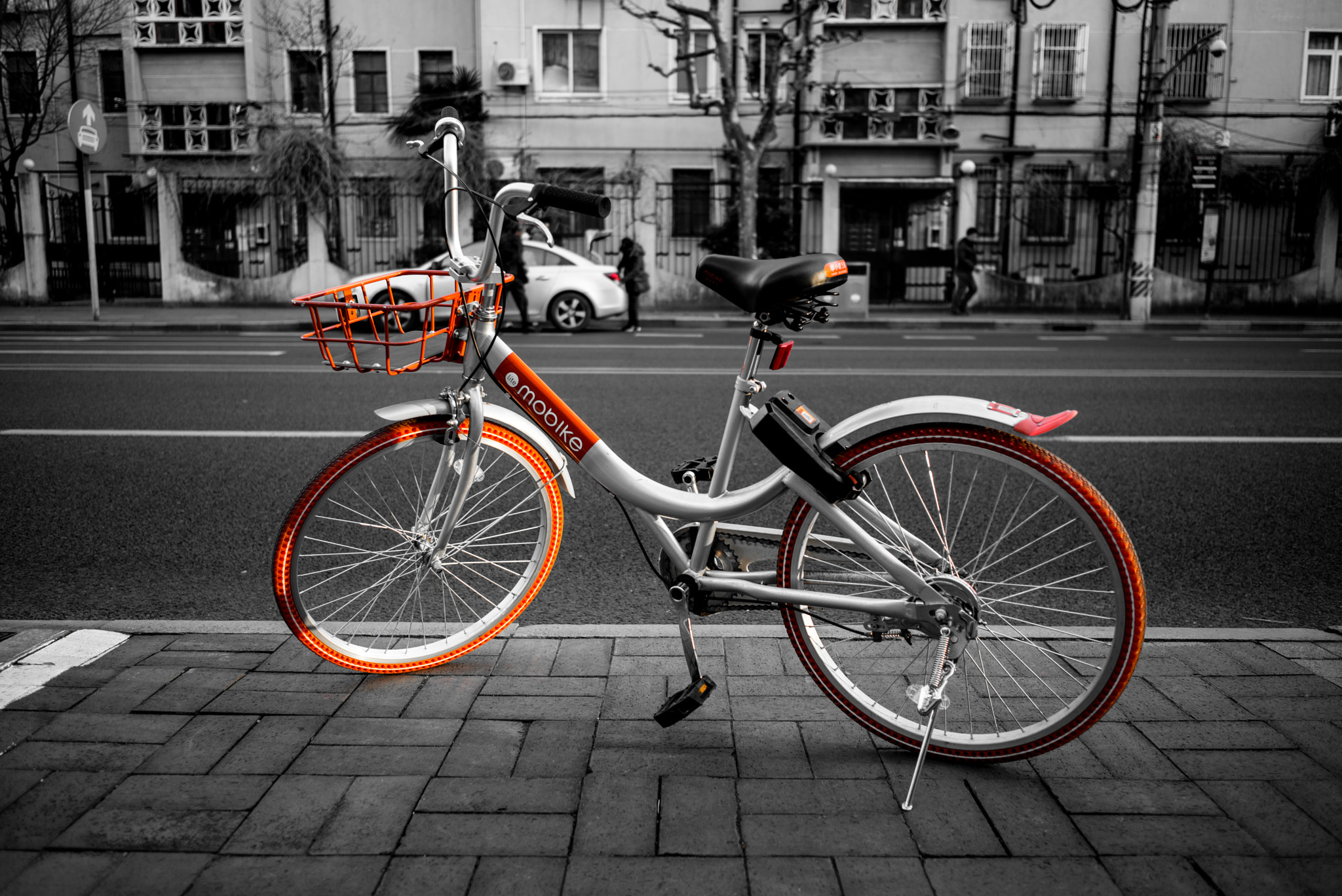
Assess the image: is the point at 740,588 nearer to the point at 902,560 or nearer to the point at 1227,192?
the point at 902,560

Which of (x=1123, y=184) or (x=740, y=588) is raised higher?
(x=1123, y=184)

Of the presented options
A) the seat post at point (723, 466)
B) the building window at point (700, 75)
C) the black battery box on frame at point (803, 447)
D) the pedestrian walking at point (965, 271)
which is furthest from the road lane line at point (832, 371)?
the building window at point (700, 75)

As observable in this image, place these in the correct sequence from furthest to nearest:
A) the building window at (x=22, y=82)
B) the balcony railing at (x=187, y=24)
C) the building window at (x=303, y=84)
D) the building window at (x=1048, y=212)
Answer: the building window at (x=303, y=84), the balcony railing at (x=187, y=24), the building window at (x=22, y=82), the building window at (x=1048, y=212)

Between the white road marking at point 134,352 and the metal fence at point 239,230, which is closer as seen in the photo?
the white road marking at point 134,352

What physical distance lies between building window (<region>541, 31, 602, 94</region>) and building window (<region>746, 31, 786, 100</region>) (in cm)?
386

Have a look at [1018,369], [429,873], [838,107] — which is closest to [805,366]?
[1018,369]

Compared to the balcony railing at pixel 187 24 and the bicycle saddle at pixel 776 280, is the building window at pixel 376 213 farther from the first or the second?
the bicycle saddle at pixel 776 280

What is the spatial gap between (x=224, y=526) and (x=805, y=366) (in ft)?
23.5

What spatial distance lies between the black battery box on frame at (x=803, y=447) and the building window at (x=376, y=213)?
24704mm

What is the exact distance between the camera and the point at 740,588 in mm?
2865

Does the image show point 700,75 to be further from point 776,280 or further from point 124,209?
point 776,280

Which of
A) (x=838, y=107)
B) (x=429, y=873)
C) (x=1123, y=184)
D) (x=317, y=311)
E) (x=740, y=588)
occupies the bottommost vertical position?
(x=429, y=873)

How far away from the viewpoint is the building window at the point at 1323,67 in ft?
88.8

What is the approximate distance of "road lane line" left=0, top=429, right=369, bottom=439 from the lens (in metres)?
7.05
